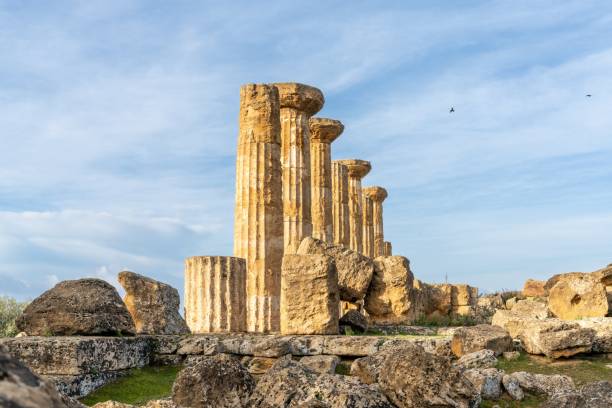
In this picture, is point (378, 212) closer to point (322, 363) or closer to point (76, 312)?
point (322, 363)

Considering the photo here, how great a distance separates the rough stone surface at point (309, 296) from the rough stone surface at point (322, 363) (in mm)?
1314

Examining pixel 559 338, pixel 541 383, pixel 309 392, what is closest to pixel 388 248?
pixel 559 338

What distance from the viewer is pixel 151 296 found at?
13320 millimetres

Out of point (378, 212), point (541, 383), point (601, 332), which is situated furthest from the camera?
point (378, 212)

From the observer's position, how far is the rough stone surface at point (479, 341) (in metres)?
12.1

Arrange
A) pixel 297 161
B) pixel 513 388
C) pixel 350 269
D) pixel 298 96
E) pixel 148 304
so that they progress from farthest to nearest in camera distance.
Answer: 1. pixel 297 161
2. pixel 298 96
3. pixel 350 269
4. pixel 148 304
5. pixel 513 388

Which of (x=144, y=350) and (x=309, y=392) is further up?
(x=144, y=350)

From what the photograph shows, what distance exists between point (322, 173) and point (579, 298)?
11563mm

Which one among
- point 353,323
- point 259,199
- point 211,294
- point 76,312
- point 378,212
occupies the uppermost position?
point 378,212

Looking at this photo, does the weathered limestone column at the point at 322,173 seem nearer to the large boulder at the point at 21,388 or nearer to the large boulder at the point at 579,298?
the large boulder at the point at 579,298

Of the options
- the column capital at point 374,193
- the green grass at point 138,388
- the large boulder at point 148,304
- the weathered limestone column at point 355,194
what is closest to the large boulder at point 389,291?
the large boulder at point 148,304

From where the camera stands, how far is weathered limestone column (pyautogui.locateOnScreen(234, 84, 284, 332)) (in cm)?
1870

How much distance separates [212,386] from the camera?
8172 millimetres

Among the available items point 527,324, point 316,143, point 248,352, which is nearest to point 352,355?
point 248,352
